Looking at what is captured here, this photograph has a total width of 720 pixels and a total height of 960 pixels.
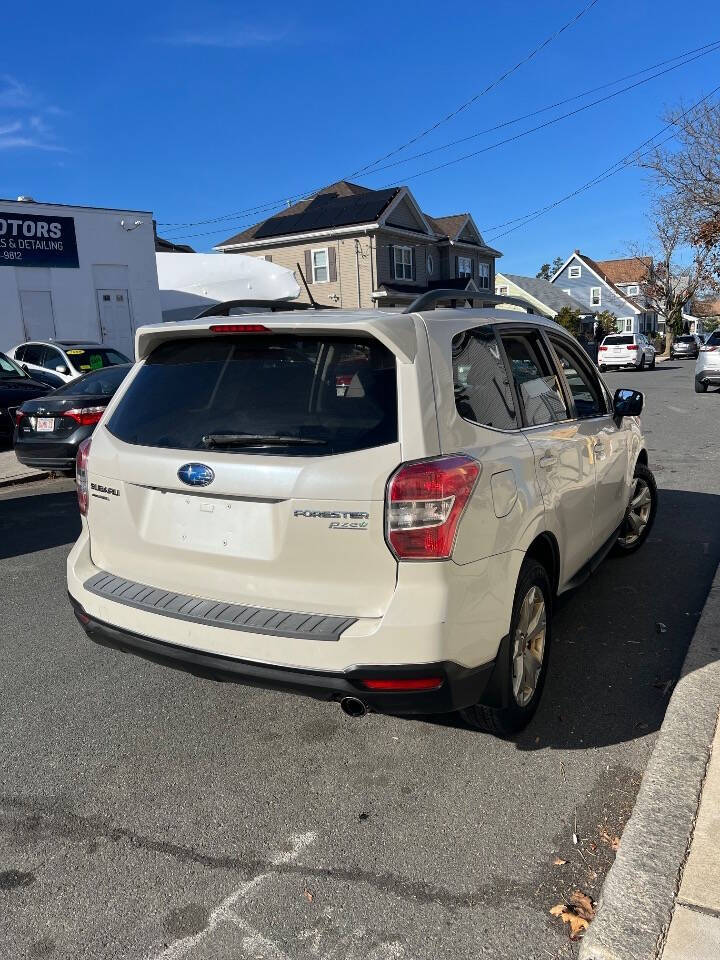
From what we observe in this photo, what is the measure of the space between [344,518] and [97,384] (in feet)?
26.1

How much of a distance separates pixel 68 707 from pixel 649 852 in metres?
2.60

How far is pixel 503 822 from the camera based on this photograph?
2727 mm

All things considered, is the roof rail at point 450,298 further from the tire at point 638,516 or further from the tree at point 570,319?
the tree at point 570,319

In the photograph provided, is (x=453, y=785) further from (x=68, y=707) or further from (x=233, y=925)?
(x=68, y=707)

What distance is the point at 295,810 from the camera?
282cm

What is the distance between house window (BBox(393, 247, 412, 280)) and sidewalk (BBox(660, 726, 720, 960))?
3742 centimetres

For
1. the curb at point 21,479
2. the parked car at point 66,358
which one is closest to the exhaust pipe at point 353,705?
the curb at point 21,479

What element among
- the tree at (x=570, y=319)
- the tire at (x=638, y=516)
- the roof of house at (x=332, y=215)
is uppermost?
the roof of house at (x=332, y=215)

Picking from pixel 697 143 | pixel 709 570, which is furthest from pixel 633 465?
pixel 697 143

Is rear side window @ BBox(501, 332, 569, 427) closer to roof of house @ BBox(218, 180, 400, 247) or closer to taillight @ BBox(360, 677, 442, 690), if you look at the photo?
taillight @ BBox(360, 677, 442, 690)

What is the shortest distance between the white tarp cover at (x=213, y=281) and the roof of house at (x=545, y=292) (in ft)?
121

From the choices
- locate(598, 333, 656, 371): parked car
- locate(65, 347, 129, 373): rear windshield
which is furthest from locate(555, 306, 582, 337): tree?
locate(65, 347, 129, 373): rear windshield

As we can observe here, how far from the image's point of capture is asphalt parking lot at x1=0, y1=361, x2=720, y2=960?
7.43 ft

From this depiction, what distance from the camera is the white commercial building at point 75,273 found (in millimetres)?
20812
